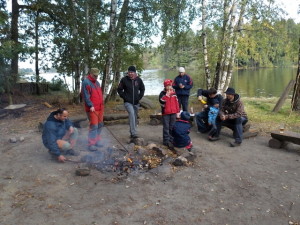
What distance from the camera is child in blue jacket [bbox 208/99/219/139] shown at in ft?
21.4

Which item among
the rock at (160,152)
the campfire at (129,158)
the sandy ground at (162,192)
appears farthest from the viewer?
the rock at (160,152)

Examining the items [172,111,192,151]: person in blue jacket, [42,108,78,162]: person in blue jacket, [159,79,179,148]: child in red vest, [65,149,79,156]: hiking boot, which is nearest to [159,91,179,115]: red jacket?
[159,79,179,148]: child in red vest

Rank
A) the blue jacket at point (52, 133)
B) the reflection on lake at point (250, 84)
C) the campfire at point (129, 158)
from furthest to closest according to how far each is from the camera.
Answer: the reflection on lake at point (250, 84)
the blue jacket at point (52, 133)
the campfire at point (129, 158)

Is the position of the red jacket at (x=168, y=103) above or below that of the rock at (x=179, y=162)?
above

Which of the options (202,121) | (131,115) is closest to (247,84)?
(202,121)

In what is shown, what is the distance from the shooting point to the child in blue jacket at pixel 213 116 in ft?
21.4

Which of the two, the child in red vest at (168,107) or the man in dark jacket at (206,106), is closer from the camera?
the child in red vest at (168,107)

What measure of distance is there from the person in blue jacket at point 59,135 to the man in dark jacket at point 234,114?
341 cm

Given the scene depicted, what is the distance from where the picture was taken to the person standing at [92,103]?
553 cm

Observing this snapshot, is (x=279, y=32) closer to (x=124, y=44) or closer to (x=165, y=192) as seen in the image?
(x=124, y=44)

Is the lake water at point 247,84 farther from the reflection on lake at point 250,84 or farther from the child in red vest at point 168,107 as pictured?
the child in red vest at point 168,107

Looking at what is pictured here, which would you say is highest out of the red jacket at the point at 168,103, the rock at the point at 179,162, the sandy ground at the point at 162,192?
the red jacket at the point at 168,103

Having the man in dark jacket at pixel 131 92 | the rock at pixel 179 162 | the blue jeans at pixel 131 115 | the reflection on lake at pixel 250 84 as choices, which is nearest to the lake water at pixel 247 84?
the reflection on lake at pixel 250 84

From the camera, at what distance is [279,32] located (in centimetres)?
935
